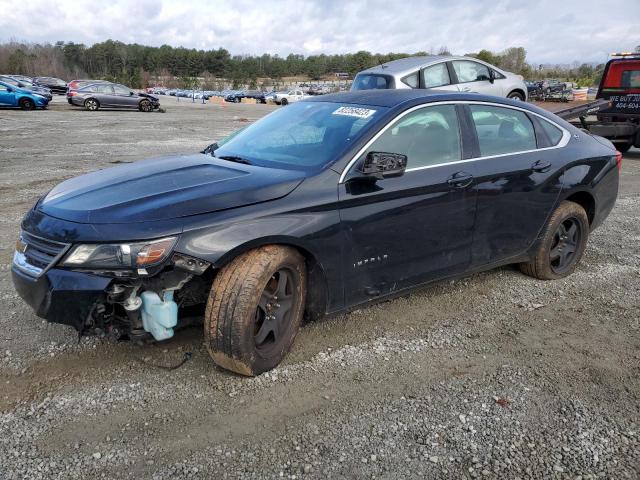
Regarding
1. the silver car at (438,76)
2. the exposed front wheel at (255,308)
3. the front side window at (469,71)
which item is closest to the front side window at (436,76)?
the silver car at (438,76)

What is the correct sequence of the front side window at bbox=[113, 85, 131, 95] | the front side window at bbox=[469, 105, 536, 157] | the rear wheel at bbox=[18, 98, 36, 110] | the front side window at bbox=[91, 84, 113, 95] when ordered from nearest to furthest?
1. the front side window at bbox=[469, 105, 536, 157]
2. the rear wheel at bbox=[18, 98, 36, 110]
3. the front side window at bbox=[91, 84, 113, 95]
4. the front side window at bbox=[113, 85, 131, 95]

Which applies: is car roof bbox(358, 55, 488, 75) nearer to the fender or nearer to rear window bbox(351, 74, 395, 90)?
rear window bbox(351, 74, 395, 90)

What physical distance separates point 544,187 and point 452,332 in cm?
150

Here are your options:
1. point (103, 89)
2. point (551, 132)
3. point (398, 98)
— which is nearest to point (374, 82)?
point (551, 132)

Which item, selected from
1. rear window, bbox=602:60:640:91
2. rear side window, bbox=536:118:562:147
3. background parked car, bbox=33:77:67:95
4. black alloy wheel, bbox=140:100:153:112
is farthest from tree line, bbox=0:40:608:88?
rear side window, bbox=536:118:562:147

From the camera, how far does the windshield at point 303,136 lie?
3.48 metres

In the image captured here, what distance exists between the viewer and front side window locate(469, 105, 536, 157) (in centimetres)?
407

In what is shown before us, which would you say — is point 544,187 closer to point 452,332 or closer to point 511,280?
point 511,280

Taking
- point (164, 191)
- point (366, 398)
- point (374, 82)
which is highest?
point (374, 82)

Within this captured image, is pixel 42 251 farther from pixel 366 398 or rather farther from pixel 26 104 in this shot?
pixel 26 104

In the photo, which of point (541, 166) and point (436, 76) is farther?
point (436, 76)

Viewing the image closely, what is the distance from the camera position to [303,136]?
3.78 meters

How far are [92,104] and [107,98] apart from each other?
789mm

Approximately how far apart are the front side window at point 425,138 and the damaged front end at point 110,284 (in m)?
1.46
